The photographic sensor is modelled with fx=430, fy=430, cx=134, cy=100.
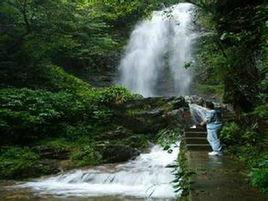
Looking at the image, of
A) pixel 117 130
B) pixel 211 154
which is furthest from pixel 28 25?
pixel 211 154

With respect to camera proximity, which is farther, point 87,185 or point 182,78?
point 182,78

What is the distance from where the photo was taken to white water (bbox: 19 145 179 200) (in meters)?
9.71

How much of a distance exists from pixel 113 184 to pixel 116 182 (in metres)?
0.10

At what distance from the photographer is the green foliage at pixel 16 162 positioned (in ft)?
39.9

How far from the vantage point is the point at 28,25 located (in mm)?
17344

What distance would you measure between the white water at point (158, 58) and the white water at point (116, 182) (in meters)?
11.9

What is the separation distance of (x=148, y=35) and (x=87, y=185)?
17.4 m

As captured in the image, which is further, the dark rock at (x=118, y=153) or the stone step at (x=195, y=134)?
the dark rock at (x=118, y=153)

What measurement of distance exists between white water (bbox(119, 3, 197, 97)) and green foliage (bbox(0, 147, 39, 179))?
10952 mm

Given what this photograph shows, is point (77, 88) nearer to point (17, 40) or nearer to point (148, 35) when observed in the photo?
point (17, 40)

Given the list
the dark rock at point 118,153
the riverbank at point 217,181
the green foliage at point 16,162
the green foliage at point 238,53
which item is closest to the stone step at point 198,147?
the green foliage at point 238,53

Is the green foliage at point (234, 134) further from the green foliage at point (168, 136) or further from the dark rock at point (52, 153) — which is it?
the dark rock at point (52, 153)

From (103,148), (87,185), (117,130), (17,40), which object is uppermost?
(17,40)

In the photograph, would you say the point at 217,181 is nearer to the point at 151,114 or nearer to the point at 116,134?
the point at 116,134
